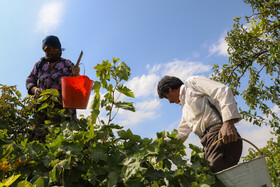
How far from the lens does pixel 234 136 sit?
1858mm

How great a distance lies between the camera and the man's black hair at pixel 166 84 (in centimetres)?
245

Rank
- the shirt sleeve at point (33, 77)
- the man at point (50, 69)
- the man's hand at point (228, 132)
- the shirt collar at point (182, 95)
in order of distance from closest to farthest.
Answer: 1. the man's hand at point (228, 132)
2. the shirt collar at point (182, 95)
3. the man at point (50, 69)
4. the shirt sleeve at point (33, 77)

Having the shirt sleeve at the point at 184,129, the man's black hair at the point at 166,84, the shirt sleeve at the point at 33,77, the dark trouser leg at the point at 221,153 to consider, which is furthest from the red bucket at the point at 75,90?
the dark trouser leg at the point at 221,153

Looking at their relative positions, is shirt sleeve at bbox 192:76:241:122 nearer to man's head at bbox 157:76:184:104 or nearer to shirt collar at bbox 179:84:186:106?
shirt collar at bbox 179:84:186:106

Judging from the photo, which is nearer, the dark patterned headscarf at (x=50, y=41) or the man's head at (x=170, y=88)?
the man's head at (x=170, y=88)

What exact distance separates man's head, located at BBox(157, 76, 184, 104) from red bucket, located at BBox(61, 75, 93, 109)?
644 mm

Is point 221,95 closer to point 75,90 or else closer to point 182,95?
point 182,95

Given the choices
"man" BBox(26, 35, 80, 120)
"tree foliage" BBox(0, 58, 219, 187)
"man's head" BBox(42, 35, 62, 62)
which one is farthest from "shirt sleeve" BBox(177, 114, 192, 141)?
"man's head" BBox(42, 35, 62, 62)

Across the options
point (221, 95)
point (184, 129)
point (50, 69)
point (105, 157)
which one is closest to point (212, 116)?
point (221, 95)

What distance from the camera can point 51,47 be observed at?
2953 millimetres


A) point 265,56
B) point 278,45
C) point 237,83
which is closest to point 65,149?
point 278,45

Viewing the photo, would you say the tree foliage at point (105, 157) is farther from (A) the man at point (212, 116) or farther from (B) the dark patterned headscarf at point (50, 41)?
(B) the dark patterned headscarf at point (50, 41)

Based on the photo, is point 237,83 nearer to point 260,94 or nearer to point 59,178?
point 260,94

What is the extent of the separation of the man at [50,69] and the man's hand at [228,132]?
1563 mm
